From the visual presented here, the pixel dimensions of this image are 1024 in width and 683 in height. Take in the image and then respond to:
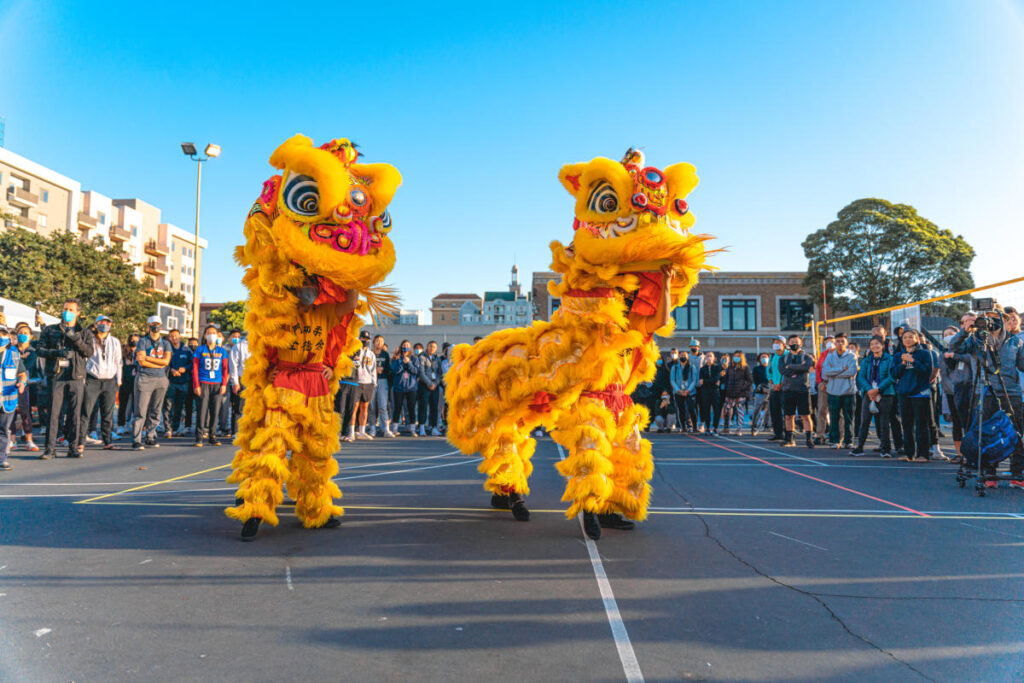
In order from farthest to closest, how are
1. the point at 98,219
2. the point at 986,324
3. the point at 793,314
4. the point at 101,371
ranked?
the point at 98,219, the point at 793,314, the point at 101,371, the point at 986,324

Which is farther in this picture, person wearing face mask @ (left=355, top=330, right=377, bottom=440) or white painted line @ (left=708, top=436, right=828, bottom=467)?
person wearing face mask @ (left=355, top=330, right=377, bottom=440)

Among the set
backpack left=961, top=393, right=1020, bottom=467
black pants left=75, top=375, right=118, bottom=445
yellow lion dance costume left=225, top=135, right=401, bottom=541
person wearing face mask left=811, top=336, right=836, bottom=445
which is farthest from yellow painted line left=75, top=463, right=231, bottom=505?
person wearing face mask left=811, top=336, right=836, bottom=445

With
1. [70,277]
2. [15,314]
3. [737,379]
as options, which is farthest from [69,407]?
[70,277]

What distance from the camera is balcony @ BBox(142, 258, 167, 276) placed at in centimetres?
6038

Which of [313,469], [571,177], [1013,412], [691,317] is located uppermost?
[691,317]

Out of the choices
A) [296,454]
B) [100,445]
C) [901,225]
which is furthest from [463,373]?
[901,225]

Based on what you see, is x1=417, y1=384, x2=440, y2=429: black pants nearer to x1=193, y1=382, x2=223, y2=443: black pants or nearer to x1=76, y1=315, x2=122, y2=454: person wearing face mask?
x1=193, y1=382, x2=223, y2=443: black pants

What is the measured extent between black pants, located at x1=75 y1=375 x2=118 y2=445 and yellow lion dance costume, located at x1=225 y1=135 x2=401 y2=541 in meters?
5.46

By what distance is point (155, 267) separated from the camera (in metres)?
62.0

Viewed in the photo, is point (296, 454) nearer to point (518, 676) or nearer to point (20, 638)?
point (20, 638)

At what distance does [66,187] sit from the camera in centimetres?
4672

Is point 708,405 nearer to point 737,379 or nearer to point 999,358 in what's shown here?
point 737,379

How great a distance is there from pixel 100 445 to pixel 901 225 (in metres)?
36.4

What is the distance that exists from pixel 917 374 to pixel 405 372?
8290mm
